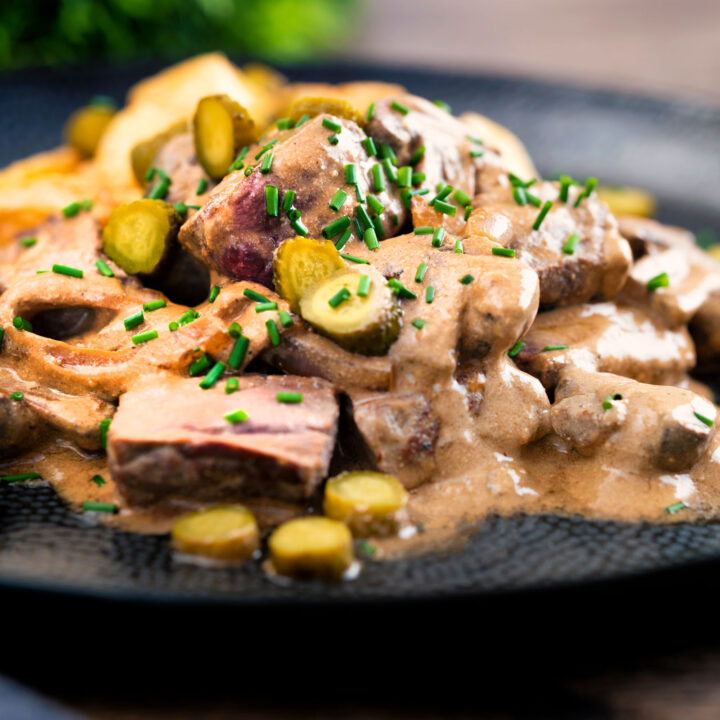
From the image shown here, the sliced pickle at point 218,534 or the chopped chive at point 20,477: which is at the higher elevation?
the sliced pickle at point 218,534

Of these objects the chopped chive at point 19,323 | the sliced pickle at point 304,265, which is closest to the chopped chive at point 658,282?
the sliced pickle at point 304,265

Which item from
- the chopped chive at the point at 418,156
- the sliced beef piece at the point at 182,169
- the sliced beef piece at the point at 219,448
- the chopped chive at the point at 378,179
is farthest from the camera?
the sliced beef piece at the point at 182,169

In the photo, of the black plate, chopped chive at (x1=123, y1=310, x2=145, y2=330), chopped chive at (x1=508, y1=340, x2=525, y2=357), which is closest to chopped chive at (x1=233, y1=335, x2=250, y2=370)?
chopped chive at (x1=123, y1=310, x2=145, y2=330)

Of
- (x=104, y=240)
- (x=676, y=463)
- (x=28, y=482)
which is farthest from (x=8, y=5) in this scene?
(x=676, y=463)

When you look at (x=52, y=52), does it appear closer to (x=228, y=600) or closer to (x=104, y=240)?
(x=104, y=240)

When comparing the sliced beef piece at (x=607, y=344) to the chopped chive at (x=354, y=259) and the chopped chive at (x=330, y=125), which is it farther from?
the chopped chive at (x=330, y=125)

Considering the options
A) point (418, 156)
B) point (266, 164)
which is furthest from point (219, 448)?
point (418, 156)
